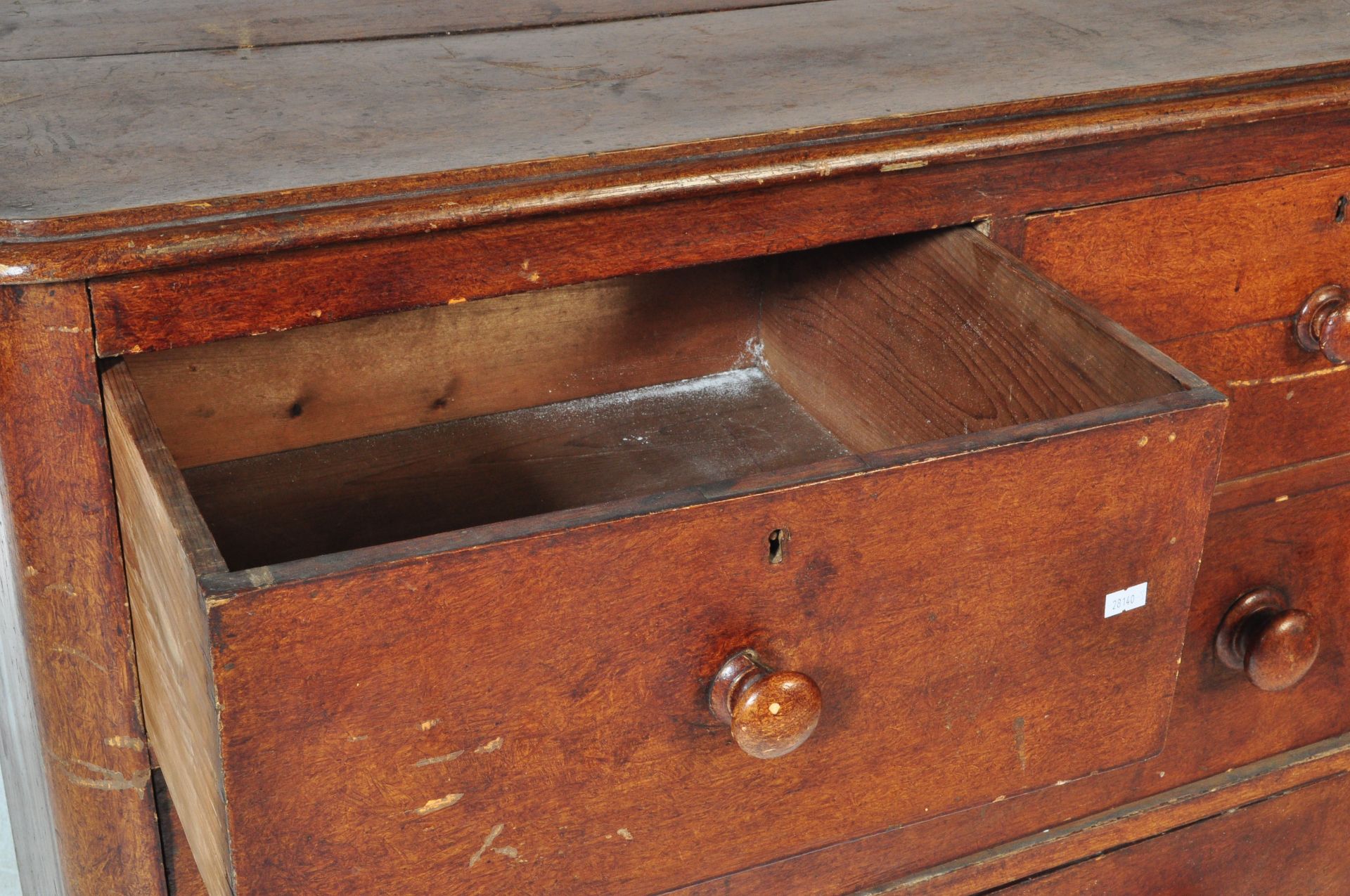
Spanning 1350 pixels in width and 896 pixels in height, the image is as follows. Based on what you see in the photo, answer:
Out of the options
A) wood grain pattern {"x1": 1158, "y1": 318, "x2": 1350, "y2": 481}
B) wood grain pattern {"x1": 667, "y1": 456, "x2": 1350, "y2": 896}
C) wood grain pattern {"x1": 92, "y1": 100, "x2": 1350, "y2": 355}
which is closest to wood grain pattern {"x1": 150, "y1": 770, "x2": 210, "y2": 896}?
wood grain pattern {"x1": 92, "y1": 100, "x2": 1350, "y2": 355}

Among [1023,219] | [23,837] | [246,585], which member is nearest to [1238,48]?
[1023,219]

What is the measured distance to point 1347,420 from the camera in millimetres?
1023

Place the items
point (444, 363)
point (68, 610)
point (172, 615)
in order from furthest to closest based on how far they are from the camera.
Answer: point (444, 363)
point (68, 610)
point (172, 615)

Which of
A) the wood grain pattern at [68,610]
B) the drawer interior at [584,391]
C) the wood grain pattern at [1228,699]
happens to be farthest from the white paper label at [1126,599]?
the wood grain pattern at [68,610]

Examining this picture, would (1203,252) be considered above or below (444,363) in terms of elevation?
above

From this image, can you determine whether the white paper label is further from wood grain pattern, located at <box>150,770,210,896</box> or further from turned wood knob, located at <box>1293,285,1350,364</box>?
wood grain pattern, located at <box>150,770,210,896</box>

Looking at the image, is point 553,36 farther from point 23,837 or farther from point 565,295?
point 23,837

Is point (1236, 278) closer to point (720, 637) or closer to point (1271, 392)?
point (1271, 392)

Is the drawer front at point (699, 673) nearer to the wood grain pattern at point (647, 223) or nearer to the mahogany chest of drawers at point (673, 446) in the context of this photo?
the mahogany chest of drawers at point (673, 446)

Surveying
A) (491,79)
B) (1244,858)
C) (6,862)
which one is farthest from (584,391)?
(6,862)

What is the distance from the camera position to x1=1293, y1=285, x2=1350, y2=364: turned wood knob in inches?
37.0

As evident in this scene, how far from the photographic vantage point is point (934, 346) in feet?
2.83

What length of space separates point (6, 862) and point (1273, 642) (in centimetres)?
124

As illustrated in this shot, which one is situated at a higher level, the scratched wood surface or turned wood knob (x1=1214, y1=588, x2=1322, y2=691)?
the scratched wood surface
